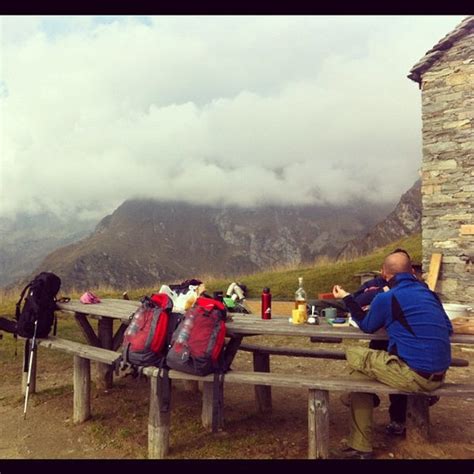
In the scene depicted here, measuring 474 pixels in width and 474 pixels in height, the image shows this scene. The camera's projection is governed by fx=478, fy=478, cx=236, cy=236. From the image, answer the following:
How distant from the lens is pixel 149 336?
4.87m

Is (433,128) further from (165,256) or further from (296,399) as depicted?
(165,256)

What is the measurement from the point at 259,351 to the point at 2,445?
10.7 feet

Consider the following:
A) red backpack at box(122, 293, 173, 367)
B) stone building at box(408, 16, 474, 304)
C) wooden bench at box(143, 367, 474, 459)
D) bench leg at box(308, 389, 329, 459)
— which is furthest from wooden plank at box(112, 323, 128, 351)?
stone building at box(408, 16, 474, 304)

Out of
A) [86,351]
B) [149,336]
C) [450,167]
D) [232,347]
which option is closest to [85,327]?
[86,351]

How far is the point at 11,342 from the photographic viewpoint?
11.2 meters

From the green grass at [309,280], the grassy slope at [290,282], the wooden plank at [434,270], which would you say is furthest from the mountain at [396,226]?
the wooden plank at [434,270]

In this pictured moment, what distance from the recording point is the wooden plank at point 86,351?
546 centimetres

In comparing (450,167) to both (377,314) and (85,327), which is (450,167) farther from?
(85,327)

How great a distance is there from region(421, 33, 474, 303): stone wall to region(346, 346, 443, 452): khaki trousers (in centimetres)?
691

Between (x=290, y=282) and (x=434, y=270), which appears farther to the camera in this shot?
(x=290, y=282)

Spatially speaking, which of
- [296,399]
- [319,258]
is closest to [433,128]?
[296,399]

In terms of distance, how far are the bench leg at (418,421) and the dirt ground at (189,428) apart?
0.30ft

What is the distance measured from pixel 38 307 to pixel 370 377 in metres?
4.46

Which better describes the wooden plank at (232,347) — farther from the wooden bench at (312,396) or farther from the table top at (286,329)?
the wooden bench at (312,396)
